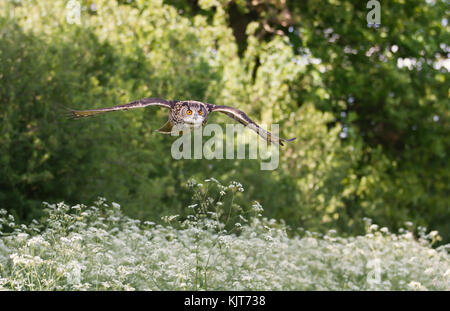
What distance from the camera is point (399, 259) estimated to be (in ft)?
30.2

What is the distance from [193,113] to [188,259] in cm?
261

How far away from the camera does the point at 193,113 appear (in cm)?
355

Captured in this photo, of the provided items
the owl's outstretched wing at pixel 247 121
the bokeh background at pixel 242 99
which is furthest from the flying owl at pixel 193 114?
the bokeh background at pixel 242 99

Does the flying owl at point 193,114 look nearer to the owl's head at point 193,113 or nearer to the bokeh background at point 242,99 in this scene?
the owl's head at point 193,113

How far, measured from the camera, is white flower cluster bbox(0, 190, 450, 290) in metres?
5.32

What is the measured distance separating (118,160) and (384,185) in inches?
298

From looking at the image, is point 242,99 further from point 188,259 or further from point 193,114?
point 193,114

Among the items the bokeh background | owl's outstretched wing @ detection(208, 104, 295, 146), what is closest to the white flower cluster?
the bokeh background

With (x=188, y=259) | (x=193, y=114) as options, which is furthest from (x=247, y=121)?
(x=188, y=259)

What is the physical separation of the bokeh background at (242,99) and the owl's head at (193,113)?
3510 millimetres

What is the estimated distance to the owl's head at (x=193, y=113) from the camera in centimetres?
354

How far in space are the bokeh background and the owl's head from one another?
3.51 meters
